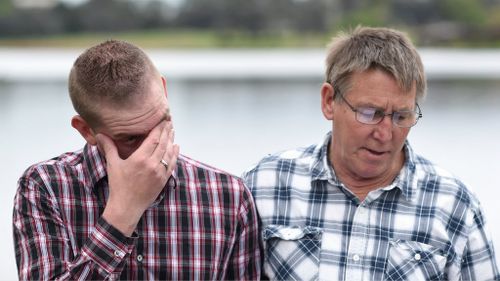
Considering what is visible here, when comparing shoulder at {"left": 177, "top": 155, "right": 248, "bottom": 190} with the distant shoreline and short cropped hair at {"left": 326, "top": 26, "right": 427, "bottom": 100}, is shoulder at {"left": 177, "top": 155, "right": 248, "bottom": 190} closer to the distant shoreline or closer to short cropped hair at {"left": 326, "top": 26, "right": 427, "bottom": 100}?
short cropped hair at {"left": 326, "top": 26, "right": 427, "bottom": 100}

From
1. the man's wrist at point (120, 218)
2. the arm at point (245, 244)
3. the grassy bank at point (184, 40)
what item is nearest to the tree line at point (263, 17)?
the grassy bank at point (184, 40)

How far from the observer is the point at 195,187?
2.40 m

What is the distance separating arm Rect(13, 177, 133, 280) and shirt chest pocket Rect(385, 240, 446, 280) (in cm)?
86

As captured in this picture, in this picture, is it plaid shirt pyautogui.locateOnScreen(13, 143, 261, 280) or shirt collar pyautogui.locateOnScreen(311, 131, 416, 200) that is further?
shirt collar pyautogui.locateOnScreen(311, 131, 416, 200)

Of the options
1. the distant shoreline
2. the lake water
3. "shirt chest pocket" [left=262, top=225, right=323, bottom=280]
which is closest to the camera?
"shirt chest pocket" [left=262, top=225, right=323, bottom=280]

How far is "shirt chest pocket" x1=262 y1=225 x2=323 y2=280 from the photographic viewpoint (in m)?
2.62

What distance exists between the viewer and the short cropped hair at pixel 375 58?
2.52 metres

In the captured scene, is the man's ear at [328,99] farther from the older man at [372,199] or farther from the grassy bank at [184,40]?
the grassy bank at [184,40]

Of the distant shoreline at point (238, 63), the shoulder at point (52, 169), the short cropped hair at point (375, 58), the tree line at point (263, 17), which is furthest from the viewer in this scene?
the tree line at point (263, 17)

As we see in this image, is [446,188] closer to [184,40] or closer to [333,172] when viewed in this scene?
[333,172]

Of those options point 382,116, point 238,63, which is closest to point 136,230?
point 382,116

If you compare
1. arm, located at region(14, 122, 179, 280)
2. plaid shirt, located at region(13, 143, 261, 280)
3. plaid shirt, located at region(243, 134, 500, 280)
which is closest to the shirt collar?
plaid shirt, located at region(243, 134, 500, 280)

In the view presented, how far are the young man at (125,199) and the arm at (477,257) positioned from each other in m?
0.70

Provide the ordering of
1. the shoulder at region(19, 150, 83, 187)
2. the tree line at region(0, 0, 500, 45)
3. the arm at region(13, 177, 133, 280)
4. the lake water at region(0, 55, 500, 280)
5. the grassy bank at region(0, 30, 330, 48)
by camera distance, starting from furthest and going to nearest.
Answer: the tree line at region(0, 0, 500, 45), the grassy bank at region(0, 30, 330, 48), the lake water at region(0, 55, 500, 280), the shoulder at region(19, 150, 83, 187), the arm at region(13, 177, 133, 280)
